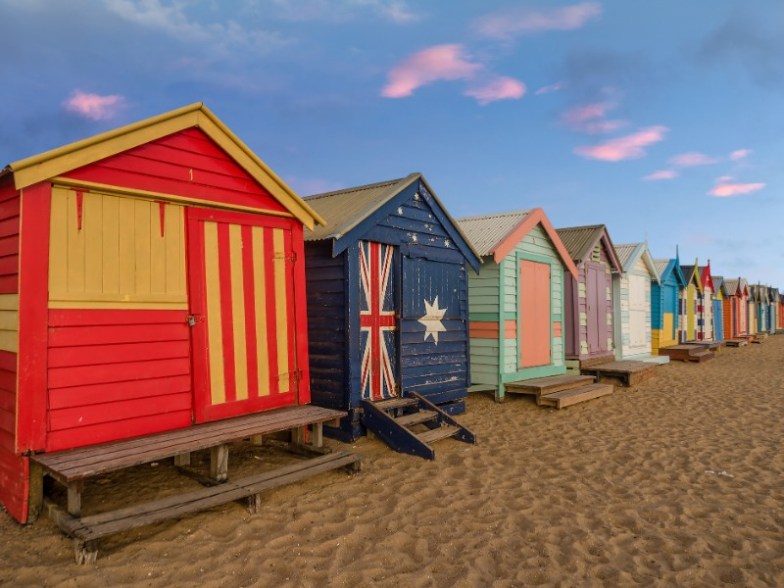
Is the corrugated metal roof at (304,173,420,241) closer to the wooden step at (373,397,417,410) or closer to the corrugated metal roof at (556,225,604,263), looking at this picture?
the wooden step at (373,397,417,410)

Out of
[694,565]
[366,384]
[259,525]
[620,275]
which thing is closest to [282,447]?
[366,384]

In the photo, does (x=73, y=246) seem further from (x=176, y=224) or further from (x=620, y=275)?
(x=620, y=275)

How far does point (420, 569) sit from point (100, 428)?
9.85 ft

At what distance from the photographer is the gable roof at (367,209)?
23.7 ft

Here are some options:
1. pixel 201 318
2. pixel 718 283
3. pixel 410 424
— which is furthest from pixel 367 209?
pixel 718 283

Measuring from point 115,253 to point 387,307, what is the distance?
398cm

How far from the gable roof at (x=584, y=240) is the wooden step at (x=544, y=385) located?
346 cm

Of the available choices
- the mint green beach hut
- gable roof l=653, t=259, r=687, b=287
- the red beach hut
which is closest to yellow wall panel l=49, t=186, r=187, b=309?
the red beach hut

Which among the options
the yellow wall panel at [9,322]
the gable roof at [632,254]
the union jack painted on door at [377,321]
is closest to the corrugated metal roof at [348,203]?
the union jack painted on door at [377,321]

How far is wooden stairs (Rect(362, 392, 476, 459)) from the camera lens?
6.82m

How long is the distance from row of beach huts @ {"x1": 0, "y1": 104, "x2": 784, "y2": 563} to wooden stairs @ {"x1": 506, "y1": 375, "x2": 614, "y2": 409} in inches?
4.6

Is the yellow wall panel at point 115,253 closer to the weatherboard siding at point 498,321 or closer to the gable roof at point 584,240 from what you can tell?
the weatherboard siding at point 498,321

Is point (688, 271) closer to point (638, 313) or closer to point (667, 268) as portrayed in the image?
point (667, 268)

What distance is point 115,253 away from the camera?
4965 millimetres
